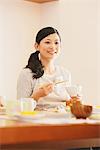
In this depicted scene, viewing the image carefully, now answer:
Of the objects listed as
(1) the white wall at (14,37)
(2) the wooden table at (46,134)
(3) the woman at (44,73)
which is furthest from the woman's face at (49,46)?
(2) the wooden table at (46,134)

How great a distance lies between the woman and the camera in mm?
2145

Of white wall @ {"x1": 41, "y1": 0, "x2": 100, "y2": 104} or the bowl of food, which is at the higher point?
white wall @ {"x1": 41, "y1": 0, "x2": 100, "y2": 104}

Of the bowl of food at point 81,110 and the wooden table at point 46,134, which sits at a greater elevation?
the bowl of food at point 81,110

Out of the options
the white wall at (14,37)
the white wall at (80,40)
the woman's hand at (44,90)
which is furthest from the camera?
the white wall at (14,37)

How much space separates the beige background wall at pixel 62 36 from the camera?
314 centimetres

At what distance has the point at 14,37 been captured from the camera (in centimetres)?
346

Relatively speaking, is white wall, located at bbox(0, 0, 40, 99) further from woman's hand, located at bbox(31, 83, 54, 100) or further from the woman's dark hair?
woman's hand, located at bbox(31, 83, 54, 100)

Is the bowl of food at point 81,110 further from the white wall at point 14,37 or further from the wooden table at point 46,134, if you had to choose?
the white wall at point 14,37

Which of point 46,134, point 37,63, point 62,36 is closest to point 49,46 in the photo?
point 37,63

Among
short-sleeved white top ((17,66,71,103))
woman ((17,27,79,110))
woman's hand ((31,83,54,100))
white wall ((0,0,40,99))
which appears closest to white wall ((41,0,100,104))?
white wall ((0,0,40,99))

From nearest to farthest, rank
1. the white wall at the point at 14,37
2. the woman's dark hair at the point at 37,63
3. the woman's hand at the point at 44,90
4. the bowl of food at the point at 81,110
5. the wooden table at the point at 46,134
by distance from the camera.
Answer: the wooden table at the point at 46,134 → the bowl of food at the point at 81,110 → the woman's hand at the point at 44,90 → the woman's dark hair at the point at 37,63 → the white wall at the point at 14,37

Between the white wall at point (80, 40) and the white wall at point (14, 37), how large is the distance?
10.4 inches

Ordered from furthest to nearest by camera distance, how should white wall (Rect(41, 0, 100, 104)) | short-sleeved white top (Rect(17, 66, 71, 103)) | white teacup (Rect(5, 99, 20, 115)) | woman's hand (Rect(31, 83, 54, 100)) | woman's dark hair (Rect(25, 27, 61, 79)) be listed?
white wall (Rect(41, 0, 100, 104)), woman's dark hair (Rect(25, 27, 61, 79)), short-sleeved white top (Rect(17, 66, 71, 103)), woman's hand (Rect(31, 83, 54, 100)), white teacup (Rect(5, 99, 20, 115))

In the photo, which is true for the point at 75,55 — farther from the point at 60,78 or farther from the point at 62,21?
the point at 60,78
